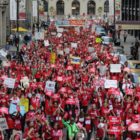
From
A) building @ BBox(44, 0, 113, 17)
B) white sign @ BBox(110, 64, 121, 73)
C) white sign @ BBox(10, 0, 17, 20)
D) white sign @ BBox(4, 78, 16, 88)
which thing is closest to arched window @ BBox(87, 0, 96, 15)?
building @ BBox(44, 0, 113, 17)

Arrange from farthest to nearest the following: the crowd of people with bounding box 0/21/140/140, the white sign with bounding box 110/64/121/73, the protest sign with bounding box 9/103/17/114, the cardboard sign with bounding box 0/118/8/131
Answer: the white sign with bounding box 110/64/121/73, the protest sign with bounding box 9/103/17/114, the cardboard sign with bounding box 0/118/8/131, the crowd of people with bounding box 0/21/140/140

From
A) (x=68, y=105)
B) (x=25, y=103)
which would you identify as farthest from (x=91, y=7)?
(x=25, y=103)

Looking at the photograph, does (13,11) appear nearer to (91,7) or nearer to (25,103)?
(25,103)

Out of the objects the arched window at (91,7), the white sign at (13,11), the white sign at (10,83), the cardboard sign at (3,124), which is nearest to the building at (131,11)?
the white sign at (13,11)

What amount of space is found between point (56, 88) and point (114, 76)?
169 inches

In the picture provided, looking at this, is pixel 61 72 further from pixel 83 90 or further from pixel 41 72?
pixel 83 90

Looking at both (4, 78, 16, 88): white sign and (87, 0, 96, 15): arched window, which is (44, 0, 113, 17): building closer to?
(87, 0, 96, 15): arched window

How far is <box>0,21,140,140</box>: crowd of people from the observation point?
15.9 m

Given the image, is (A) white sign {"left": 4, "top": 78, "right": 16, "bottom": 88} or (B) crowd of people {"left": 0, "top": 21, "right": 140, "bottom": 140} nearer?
(B) crowd of people {"left": 0, "top": 21, "right": 140, "bottom": 140}

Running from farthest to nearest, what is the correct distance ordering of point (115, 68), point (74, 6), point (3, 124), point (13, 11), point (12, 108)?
point (74, 6) → point (13, 11) → point (115, 68) → point (12, 108) → point (3, 124)

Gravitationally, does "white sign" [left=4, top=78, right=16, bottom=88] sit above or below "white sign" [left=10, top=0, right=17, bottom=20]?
below

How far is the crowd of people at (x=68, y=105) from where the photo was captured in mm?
15859

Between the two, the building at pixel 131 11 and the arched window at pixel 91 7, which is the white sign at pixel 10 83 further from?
the arched window at pixel 91 7

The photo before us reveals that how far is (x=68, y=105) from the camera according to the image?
19.7m
